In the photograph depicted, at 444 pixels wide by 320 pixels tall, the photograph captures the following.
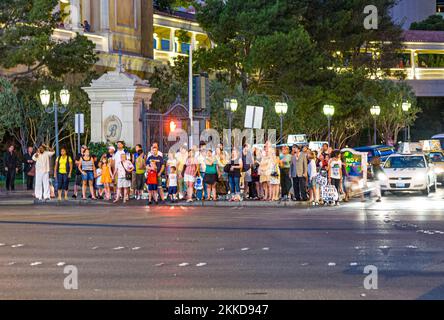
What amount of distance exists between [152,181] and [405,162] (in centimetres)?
1008

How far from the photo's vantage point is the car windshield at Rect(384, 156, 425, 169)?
38.2 m

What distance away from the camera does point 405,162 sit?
38688 millimetres

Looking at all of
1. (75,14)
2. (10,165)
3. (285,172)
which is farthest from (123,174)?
(75,14)

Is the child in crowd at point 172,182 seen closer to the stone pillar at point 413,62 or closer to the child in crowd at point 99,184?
the child in crowd at point 99,184

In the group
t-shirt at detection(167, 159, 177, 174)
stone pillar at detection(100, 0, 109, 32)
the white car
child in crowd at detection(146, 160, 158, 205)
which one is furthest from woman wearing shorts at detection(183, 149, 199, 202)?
stone pillar at detection(100, 0, 109, 32)

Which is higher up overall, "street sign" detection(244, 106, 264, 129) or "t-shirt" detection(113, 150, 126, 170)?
"street sign" detection(244, 106, 264, 129)

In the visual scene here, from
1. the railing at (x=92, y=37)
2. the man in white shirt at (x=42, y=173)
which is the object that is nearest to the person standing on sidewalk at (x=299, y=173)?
the man in white shirt at (x=42, y=173)

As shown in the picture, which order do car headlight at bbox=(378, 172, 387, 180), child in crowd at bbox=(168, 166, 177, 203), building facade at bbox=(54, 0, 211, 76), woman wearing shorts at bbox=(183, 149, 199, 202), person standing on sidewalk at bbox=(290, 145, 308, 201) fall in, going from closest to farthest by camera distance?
1. person standing on sidewalk at bbox=(290, 145, 308, 201)
2. woman wearing shorts at bbox=(183, 149, 199, 202)
3. child in crowd at bbox=(168, 166, 177, 203)
4. car headlight at bbox=(378, 172, 387, 180)
5. building facade at bbox=(54, 0, 211, 76)

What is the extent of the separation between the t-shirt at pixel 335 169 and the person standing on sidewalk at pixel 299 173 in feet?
2.63

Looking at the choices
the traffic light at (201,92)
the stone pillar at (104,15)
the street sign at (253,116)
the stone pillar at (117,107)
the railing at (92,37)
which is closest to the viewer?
the street sign at (253,116)

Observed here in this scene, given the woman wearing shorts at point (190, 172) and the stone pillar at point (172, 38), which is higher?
the stone pillar at point (172, 38)

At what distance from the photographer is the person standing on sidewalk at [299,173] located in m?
32.3

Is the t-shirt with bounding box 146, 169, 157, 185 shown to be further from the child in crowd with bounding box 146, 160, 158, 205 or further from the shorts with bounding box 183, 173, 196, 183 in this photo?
the shorts with bounding box 183, 173, 196, 183

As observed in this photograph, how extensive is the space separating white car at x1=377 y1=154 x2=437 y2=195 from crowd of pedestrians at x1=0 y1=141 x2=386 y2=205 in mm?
2882
